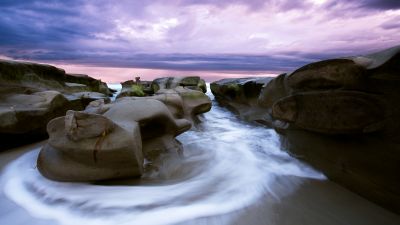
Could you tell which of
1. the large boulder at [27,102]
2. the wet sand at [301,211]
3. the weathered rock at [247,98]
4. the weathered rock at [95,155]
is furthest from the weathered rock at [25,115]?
the weathered rock at [247,98]

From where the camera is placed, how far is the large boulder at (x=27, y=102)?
15.9 ft

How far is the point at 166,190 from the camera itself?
11.2ft

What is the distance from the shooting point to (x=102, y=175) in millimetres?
3508

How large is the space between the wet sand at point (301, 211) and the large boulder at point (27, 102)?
2.16 m

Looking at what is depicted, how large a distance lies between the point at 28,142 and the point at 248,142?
4928 millimetres

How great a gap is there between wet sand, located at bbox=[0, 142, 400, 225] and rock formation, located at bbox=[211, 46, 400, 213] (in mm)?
210

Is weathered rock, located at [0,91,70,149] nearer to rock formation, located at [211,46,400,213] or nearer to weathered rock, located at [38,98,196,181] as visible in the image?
weathered rock, located at [38,98,196,181]

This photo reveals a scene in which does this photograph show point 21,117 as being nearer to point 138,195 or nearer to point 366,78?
point 138,195

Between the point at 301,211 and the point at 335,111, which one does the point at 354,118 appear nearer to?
the point at 335,111

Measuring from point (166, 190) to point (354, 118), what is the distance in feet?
8.49

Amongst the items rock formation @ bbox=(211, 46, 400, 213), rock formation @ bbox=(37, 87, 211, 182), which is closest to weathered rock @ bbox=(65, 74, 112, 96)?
rock formation @ bbox=(37, 87, 211, 182)

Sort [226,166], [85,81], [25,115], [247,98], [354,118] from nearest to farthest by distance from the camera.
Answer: [354,118] → [226,166] → [25,115] → [247,98] → [85,81]

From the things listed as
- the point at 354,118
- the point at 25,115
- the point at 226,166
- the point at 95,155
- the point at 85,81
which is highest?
the point at 354,118

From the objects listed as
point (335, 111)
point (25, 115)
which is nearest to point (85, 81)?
point (25, 115)
